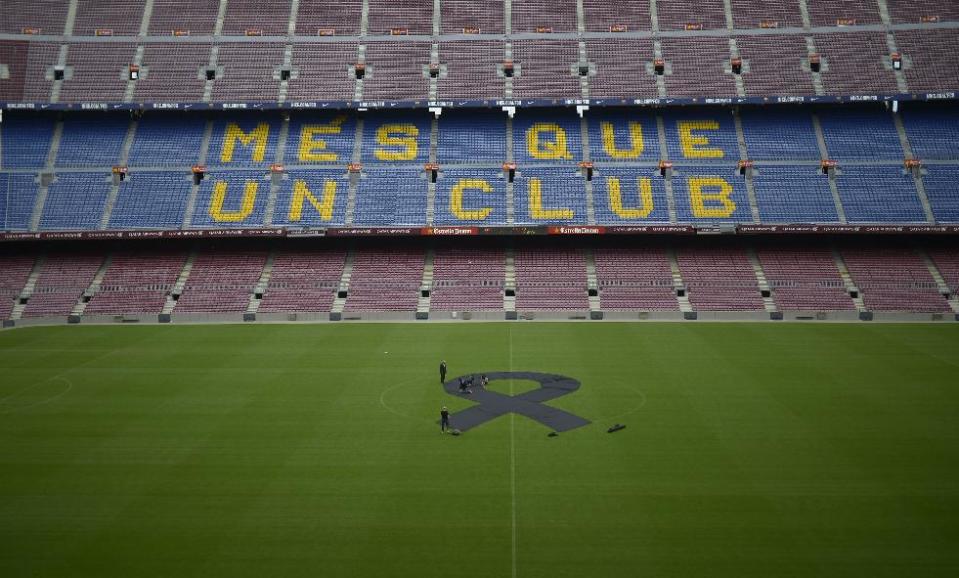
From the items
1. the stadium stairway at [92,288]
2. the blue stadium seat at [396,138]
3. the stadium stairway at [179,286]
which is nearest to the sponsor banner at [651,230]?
the blue stadium seat at [396,138]

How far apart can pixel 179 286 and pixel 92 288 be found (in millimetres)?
5773

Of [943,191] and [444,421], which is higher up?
[943,191]

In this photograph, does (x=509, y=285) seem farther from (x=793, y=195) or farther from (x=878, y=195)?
(x=878, y=195)

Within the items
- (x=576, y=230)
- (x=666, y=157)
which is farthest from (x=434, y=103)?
(x=666, y=157)

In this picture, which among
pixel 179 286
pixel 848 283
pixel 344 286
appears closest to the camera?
pixel 848 283

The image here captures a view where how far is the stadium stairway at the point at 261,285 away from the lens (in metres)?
50.5

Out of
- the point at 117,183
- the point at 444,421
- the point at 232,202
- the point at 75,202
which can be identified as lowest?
the point at 444,421

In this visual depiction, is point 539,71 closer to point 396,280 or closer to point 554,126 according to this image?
point 554,126

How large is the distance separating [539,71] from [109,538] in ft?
162

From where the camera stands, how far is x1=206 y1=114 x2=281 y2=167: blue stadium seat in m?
57.9

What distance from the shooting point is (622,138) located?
58750mm

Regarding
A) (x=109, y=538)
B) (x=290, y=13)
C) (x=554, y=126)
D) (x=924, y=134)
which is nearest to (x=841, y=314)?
(x=924, y=134)

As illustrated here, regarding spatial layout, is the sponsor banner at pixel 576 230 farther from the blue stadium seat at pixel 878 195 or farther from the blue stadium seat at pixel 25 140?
the blue stadium seat at pixel 25 140

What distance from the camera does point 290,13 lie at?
2552 inches
